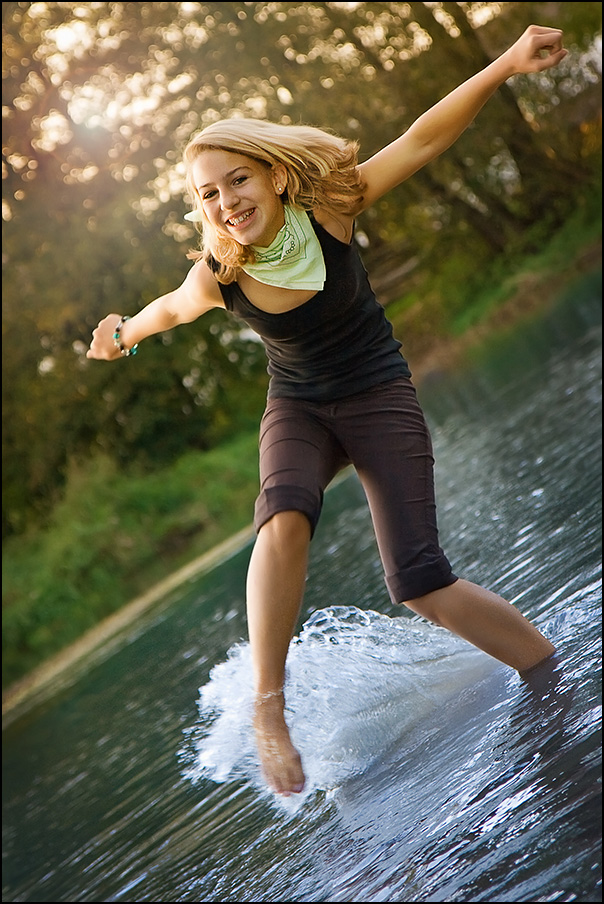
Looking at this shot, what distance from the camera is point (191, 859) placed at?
3.49m

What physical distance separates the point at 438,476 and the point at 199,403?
1030 centimetres

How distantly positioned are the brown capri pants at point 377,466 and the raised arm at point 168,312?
1.23 ft

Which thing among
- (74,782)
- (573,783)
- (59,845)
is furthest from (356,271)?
(74,782)

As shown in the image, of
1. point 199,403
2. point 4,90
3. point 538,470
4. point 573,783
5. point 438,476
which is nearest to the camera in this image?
point 573,783

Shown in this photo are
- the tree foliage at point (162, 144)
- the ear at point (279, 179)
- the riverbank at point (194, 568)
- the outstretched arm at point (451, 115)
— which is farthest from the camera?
the tree foliage at point (162, 144)


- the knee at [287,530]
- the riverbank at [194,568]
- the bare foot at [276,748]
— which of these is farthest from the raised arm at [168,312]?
the riverbank at [194,568]

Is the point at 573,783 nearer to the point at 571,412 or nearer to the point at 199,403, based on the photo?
the point at 571,412

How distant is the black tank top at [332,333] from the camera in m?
3.26

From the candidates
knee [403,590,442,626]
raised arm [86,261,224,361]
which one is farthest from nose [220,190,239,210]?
knee [403,590,442,626]

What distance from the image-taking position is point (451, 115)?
3182mm

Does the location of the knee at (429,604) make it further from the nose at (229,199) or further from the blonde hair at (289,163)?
the nose at (229,199)

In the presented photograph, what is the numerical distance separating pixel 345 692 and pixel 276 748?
0.86 meters

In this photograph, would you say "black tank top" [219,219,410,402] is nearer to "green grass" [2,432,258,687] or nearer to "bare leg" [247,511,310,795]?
"bare leg" [247,511,310,795]

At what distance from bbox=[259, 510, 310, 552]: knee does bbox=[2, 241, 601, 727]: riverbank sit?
21.2 feet
